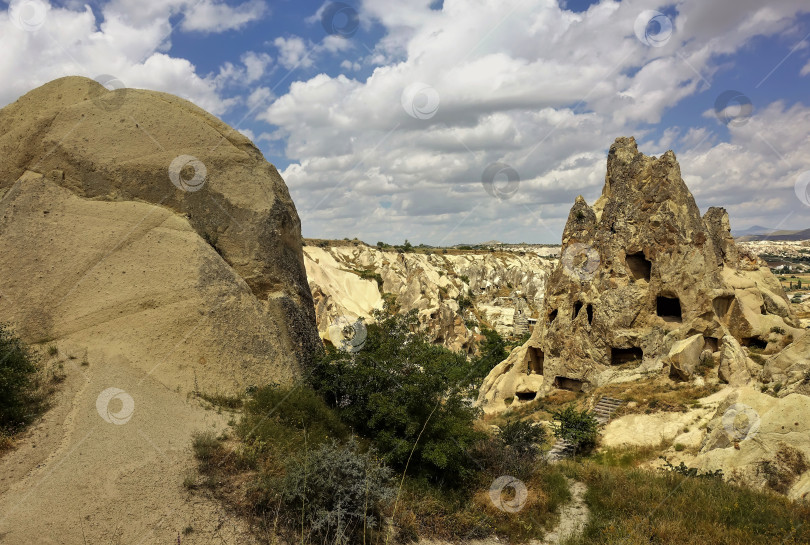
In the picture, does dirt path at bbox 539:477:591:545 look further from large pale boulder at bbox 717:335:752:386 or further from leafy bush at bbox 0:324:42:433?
large pale boulder at bbox 717:335:752:386

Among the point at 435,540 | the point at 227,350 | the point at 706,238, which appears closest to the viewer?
the point at 435,540

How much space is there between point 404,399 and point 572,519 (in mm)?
3484

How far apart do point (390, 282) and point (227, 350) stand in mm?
43097

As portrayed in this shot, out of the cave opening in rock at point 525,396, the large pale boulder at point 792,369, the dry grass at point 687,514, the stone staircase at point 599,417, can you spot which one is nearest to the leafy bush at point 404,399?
the dry grass at point 687,514

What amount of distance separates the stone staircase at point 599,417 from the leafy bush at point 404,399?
6644mm

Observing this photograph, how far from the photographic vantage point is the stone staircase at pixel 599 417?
49.6 ft

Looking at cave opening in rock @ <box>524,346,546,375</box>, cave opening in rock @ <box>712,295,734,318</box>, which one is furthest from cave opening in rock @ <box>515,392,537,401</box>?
cave opening in rock @ <box>712,295,734,318</box>

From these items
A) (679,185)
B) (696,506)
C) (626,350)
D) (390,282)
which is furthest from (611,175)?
(390,282)

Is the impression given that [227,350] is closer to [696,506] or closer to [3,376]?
[3,376]

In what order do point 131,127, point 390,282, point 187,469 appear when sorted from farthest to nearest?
point 390,282 → point 131,127 → point 187,469

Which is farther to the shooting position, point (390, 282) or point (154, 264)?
point (390, 282)

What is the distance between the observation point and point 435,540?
7.04 meters

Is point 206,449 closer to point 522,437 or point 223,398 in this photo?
point 223,398

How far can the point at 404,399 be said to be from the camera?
877 centimetres
